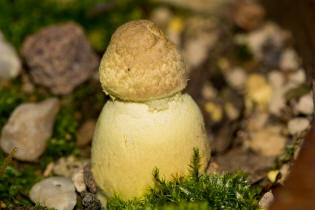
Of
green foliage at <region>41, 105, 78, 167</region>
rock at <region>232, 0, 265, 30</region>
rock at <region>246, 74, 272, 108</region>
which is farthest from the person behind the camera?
rock at <region>232, 0, 265, 30</region>

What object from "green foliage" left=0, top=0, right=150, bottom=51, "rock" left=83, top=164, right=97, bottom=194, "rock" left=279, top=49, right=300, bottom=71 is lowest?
"rock" left=83, top=164, right=97, bottom=194

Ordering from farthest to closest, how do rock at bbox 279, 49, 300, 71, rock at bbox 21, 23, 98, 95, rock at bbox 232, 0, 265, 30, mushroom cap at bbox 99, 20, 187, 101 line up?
rock at bbox 232, 0, 265, 30, rock at bbox 279, 49, 300, 71, rock at bbox 21, 23, 98, 95, mushroom cap at bbox 99, 20, 187, 101

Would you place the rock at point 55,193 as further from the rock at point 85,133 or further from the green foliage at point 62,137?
the rock at point 85,133

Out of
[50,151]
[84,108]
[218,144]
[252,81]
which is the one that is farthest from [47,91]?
[252,81]

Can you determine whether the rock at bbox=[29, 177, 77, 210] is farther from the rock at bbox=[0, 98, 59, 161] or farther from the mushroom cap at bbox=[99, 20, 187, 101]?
the mushroom cap at bbox=[99, 20, 187, 101]

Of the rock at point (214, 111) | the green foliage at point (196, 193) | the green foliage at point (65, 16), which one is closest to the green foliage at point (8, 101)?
the green foliage at point (65, 16)

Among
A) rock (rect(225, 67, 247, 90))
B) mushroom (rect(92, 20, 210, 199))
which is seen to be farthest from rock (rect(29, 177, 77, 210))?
rock (rect(225, 67, 247, 90))

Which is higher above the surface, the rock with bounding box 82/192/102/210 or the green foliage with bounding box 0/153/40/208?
the rock with bounding box 82/192/102/210
